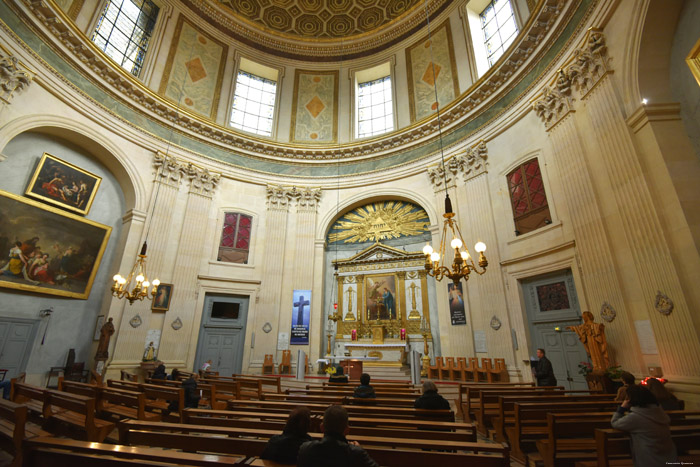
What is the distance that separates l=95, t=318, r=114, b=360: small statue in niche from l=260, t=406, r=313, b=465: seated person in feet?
31.2

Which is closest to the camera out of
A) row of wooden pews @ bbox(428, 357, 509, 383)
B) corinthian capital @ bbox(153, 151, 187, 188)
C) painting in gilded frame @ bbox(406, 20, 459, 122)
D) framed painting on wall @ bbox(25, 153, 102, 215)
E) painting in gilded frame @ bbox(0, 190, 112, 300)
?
painting in gilded frame @ bbox(0, 190, 112, 300)

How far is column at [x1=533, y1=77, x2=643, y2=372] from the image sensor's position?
638cm

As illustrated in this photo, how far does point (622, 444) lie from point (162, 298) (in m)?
11.8

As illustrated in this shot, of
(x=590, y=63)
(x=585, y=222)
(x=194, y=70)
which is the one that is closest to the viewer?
(x=585, y=222)

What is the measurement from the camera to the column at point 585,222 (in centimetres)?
638

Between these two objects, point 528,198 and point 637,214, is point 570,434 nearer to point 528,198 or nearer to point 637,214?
point 637,214

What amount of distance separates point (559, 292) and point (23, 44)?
51.1 feet

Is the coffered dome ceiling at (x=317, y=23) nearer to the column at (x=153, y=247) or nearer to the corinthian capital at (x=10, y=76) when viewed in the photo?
the column at (x=153, y=247)

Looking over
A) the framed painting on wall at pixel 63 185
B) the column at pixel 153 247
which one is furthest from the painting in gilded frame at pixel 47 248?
the column at pixel 153 247

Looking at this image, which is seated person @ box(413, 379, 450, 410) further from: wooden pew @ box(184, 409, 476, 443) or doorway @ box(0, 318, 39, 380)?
doorway @ box(0, 318, 39, 380)

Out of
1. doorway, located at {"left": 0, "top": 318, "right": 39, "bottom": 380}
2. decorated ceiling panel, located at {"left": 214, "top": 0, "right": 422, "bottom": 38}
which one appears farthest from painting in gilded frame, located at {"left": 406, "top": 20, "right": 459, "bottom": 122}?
doorway, located at {"left": 0, "top": 318, "right": 39, "bottom": 380}

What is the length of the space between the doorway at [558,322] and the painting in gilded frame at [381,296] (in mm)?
4837

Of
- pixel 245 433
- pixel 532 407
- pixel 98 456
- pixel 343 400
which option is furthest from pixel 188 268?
pixel 532 407

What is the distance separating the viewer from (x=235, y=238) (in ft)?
42.9
